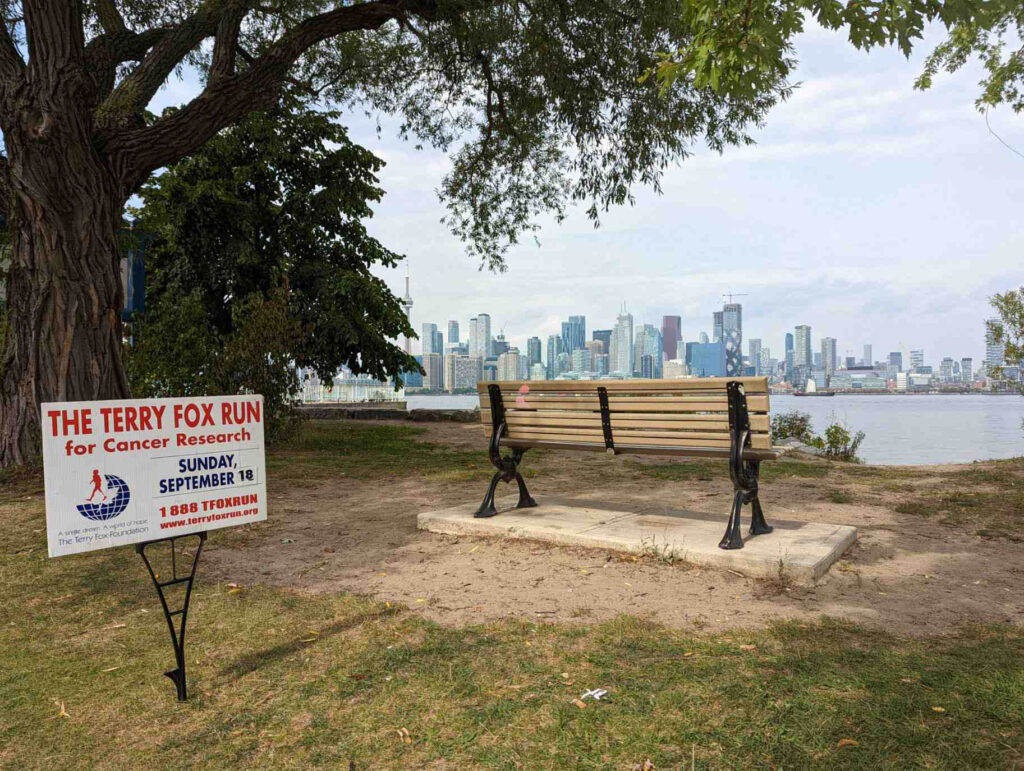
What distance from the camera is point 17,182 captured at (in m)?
8.35

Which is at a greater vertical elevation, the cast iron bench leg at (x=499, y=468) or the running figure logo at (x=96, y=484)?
the running figure logo at (x=96, y=484)

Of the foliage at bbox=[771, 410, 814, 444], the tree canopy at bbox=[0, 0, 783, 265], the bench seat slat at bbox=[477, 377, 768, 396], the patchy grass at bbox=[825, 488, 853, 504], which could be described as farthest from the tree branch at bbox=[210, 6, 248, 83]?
the foliage at bbox=[771, 410, 814, 444]

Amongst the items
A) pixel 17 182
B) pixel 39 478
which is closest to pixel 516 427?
pixel 39 478

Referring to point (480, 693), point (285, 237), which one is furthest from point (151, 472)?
point (285, 237)

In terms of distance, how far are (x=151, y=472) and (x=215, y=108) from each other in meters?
7.30

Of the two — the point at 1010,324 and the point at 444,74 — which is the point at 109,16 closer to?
the point at 444,74

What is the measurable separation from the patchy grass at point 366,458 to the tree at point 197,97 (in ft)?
8.09

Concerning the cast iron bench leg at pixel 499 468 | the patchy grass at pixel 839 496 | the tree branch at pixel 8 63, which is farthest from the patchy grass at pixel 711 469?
the tree branch at pixel 8 63

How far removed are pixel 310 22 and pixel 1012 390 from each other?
11321 mm

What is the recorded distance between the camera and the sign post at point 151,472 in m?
2.77

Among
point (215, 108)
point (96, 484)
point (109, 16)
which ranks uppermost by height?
point (109, 16)

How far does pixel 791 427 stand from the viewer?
1554 centimetres

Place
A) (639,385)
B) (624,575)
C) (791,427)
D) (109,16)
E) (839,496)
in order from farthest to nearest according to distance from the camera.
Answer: (791,427) → (109,16) → (839,496) → (639,385) → (624,575)

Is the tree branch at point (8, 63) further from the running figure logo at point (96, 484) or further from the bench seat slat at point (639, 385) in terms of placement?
the running figure logo at point (96, 484)
